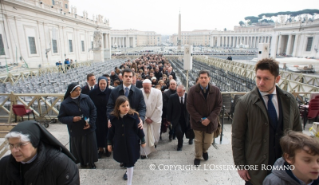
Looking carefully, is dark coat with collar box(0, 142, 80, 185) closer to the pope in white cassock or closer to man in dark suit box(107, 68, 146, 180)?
man in dark suit box(107, 68, 146, 180)

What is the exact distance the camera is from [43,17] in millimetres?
24734

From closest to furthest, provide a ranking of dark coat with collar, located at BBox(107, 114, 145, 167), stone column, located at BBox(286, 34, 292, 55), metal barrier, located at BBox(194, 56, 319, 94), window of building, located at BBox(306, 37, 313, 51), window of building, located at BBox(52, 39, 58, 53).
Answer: dark coat with collar, located at BBox(107, 114, 145, 167), metal barrier, located at BBox(194, 56, 319, 94), window of building, located at BBox(52, 39, 58, 53), window of building, located at BBox(306, 37, 313, 51), stone column, located at BBox(286, 34, 292, 55)

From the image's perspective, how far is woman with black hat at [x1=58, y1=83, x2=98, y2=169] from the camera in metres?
3.15

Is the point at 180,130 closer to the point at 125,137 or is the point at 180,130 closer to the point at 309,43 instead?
the point at 125,137

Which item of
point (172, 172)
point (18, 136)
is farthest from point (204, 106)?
point (18, 136)

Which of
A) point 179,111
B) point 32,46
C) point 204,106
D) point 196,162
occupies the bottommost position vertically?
point 196,162

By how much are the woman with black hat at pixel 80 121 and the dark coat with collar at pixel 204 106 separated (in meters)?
1.85

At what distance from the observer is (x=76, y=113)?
126 inches

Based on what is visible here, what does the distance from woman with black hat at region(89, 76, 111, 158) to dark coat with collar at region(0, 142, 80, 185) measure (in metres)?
2.41

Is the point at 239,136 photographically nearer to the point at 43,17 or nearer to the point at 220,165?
the point at 220,165

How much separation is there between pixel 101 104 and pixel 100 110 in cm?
14

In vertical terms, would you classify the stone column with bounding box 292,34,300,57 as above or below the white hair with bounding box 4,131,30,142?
above

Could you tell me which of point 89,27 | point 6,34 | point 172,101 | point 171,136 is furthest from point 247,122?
point 89,27

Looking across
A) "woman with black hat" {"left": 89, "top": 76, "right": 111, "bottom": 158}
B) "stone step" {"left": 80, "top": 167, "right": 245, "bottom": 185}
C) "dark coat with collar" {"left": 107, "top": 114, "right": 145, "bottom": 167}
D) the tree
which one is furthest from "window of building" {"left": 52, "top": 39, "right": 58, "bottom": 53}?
the tree
